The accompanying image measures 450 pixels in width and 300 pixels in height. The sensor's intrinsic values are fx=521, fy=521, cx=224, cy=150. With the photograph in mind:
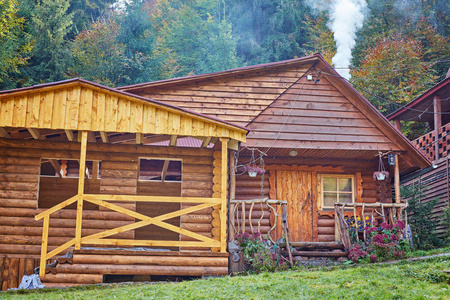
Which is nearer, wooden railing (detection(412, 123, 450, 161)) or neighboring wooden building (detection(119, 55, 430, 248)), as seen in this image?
neighboring wooden building (detection(119, 55, 430, 248))

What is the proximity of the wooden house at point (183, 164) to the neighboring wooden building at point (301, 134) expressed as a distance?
4 cm

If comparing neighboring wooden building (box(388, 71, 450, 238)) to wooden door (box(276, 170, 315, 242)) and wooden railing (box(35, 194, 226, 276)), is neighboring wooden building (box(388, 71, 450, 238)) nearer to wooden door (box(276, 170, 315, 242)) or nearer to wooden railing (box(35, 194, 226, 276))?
wooden door (box(276, 170, 315, 242))

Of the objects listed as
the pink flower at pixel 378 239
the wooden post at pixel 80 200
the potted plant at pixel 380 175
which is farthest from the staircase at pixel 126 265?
the potted plant at pixel 380 175

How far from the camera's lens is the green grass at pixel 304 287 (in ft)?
32.2

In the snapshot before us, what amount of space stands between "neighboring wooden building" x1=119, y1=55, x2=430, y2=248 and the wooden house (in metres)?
0.04

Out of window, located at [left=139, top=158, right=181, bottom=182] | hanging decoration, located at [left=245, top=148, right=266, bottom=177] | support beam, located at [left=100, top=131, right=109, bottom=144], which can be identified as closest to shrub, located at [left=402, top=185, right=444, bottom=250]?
hanging decoration, located at [left=245, top=148, right=266, bottom=177]

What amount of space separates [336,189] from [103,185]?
7.99 m

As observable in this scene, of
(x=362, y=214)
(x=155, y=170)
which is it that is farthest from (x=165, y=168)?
(x=362, y=214)

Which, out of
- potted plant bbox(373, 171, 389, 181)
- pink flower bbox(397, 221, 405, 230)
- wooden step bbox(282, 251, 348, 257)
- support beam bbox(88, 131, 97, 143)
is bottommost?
wooden step bbox(282, 251, 348, 257)

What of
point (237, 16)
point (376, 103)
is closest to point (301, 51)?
point (237, 16)

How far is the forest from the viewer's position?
100 feet

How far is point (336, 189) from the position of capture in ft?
59.8

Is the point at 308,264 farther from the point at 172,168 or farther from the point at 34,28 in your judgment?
the point at 34,28

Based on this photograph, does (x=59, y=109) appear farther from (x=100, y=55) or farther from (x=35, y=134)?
(x=100, y=55)
